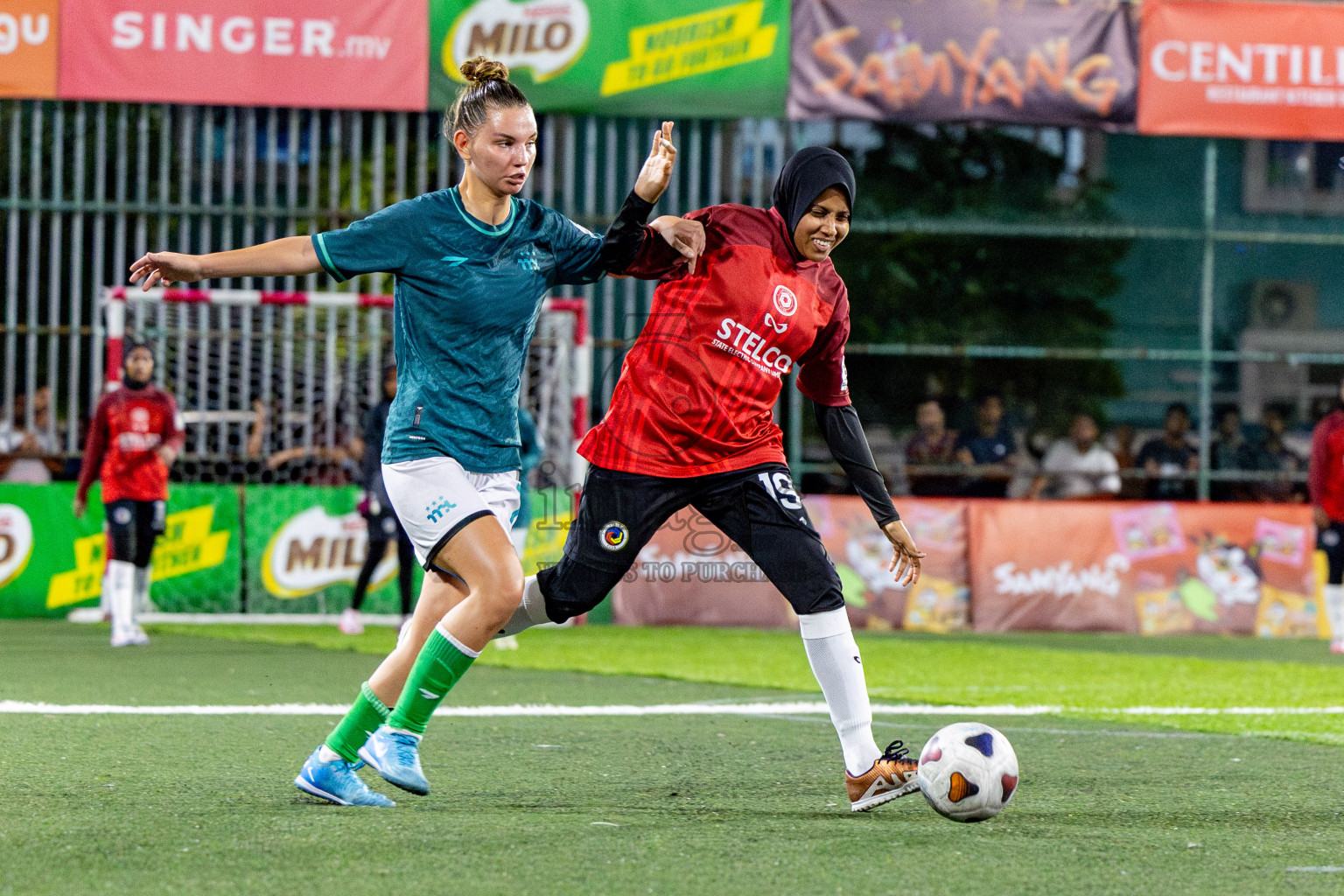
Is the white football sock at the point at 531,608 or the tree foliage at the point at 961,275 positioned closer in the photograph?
the white football sock at the point at 531,608

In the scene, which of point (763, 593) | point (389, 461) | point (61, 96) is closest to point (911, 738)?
point (389, 461)

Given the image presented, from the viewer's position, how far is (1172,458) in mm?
16141

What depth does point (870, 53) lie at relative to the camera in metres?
15.0

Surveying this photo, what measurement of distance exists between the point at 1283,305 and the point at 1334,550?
703 cm

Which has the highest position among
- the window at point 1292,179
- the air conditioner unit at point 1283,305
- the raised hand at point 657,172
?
the window at point 1292,179

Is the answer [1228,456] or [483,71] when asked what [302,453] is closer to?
[1228,456]

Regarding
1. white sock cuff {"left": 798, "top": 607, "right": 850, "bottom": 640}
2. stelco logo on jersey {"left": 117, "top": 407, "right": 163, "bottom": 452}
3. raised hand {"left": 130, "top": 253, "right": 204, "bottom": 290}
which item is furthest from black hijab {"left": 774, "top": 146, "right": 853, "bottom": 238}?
stelco logo on jersey {"left": 117, "top": 407, "right": 163, "bottom": 452}

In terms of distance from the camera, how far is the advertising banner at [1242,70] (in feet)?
50.0

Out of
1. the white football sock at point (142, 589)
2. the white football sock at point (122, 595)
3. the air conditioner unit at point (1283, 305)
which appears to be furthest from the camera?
the air conditioner unit at point (1283, 305)

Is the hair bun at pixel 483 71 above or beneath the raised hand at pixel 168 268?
above


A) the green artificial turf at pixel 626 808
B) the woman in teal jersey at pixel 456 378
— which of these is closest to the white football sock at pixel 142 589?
the green artificial turf at pixel 626 808

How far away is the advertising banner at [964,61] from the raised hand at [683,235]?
10.1 metres

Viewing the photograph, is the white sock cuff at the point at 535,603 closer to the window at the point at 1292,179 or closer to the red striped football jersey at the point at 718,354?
the red striped football jersey at the point at 718,354

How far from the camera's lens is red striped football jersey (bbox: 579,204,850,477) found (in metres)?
5.30
